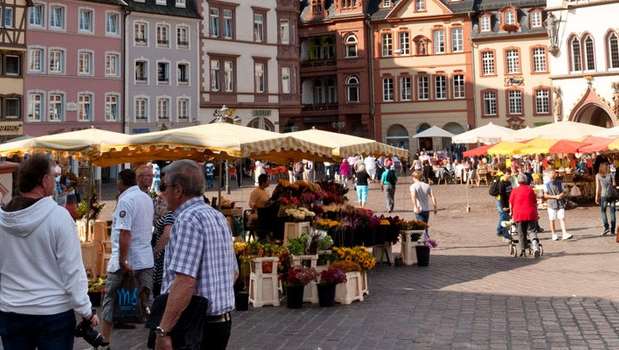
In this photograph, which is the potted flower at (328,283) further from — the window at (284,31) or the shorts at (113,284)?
the window at (284,31)

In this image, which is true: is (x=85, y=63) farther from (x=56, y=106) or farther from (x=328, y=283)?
(x=328, y=283)

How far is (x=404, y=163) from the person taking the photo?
165ft

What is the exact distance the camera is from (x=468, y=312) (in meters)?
8.87

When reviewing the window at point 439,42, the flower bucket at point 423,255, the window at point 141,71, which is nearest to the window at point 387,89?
the window at point 439,42

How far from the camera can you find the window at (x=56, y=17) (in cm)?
4131

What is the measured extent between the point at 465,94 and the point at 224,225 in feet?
168

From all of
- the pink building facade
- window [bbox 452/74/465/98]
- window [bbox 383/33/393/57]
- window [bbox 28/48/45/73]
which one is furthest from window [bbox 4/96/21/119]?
window [bbox 452/74/465/98]

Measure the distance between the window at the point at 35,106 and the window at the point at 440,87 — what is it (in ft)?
95.5

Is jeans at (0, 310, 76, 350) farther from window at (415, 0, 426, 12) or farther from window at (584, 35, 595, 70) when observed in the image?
window at (415, 0, 426, 12)

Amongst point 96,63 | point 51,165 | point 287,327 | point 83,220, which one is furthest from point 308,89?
point 51,165

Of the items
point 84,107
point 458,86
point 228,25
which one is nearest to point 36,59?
point 84,107

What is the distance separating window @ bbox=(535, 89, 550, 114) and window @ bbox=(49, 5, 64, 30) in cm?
3373

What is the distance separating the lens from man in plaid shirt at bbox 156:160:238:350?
3829 mm

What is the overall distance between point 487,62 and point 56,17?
31122mm
